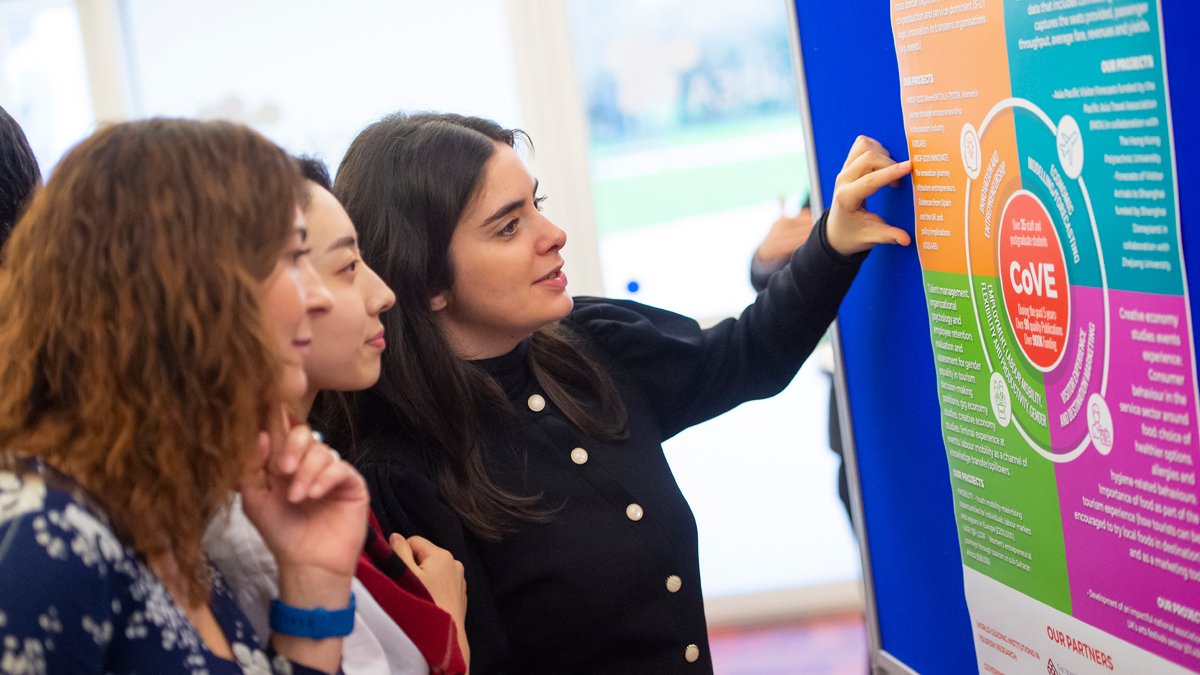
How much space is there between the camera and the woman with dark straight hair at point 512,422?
1.62 m

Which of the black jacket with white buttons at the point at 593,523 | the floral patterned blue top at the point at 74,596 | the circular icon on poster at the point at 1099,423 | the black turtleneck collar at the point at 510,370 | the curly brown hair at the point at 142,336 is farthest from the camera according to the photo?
the black turtleneck collar at the point at 510,370

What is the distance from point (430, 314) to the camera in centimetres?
170

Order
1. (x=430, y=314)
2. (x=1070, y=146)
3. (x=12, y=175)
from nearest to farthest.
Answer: (x=1070, y=146) < (x=12, y=175) < (x=430, y=314)

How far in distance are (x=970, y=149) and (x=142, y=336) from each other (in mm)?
815

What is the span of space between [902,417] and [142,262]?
943mm

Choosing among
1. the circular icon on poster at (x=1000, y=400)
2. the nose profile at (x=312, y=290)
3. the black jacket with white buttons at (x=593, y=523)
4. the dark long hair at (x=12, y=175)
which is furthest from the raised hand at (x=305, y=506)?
the circular icon on poster at (x=1000, y=400)

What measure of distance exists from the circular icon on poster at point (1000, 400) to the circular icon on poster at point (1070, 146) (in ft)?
0.87

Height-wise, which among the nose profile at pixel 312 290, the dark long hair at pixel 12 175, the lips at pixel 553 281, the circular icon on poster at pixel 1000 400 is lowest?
the circular icon on poster at pixel 1000 400

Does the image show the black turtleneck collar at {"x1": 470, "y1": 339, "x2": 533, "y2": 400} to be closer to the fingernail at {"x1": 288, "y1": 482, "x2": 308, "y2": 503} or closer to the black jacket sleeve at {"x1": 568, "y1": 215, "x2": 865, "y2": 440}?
the black jacket sleeve at {"x1": 568, "y1": 215, "x2": 865, "y2": 440}

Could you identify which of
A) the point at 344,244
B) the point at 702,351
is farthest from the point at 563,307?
the point at 344,244

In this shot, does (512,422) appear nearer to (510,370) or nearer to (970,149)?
(510,370)

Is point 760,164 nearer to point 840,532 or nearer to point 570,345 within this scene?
point 840,532

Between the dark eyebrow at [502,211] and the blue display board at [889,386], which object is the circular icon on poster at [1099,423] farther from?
the dark eyebrow at [502,211]

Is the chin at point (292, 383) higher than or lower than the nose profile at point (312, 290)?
lower
